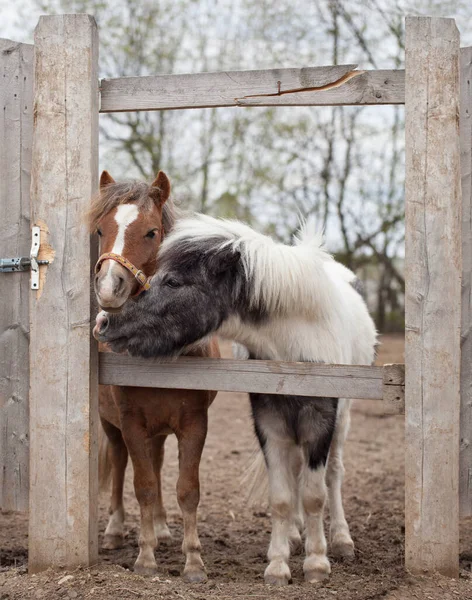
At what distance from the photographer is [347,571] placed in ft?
12.0

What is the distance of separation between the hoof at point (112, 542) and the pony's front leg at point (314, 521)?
1.36m

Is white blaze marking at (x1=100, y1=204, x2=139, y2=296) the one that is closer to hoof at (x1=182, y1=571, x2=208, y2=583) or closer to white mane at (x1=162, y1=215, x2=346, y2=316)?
Result: white mane at (x1=162, y1=215, x2=346, y2=316)

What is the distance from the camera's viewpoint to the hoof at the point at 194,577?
337 centimetres

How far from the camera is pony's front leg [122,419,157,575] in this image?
138 inches

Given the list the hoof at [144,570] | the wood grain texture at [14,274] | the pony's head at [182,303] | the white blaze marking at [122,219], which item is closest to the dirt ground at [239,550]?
the hoof at [144,570]

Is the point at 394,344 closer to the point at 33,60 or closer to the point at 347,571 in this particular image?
the point at 347,571

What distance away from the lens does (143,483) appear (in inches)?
139

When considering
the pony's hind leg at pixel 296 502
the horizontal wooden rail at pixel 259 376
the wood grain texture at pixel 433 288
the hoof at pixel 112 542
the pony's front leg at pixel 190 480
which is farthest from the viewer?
the hoof at pixel 112 542

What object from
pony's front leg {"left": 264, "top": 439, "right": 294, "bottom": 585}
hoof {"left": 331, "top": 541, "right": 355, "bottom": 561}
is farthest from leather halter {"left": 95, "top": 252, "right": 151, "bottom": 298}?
hoof {"left": 331, "top": 541, "right": 355, "bottom": 561}

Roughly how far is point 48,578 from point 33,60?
2.50 meters

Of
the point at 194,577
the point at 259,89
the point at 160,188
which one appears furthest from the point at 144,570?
the point at 259,89

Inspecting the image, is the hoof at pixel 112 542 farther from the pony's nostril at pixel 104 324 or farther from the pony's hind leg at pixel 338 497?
the pony's nostril at pixel 104 324

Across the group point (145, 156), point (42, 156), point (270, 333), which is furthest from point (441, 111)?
point (145, 156)

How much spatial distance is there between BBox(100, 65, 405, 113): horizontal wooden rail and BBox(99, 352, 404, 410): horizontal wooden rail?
1.21m
